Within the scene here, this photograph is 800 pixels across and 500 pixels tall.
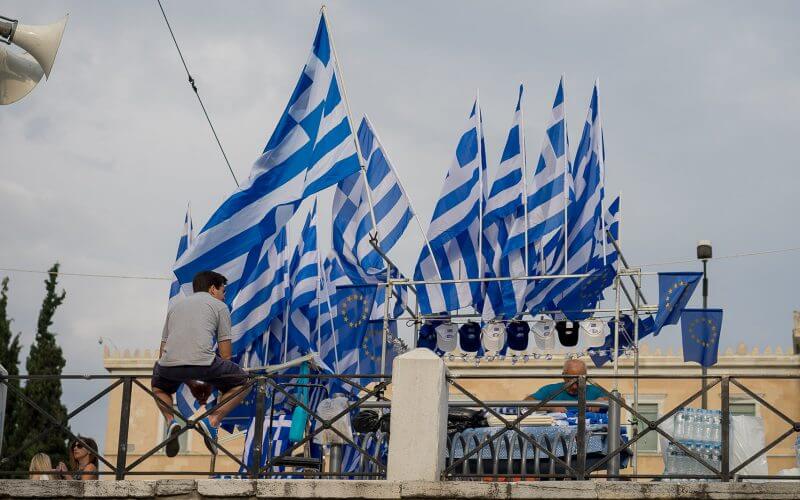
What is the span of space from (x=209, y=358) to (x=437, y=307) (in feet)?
23.0

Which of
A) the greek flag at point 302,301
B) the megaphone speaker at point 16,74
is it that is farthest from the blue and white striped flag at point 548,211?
the megaphone speaker at point 16,74

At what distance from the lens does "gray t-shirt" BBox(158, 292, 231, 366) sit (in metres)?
11.5

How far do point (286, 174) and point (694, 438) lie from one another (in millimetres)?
6410

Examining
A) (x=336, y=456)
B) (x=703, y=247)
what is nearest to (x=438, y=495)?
(x=336, y=456)

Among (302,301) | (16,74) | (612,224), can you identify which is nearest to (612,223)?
(612,224)

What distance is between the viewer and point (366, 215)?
732 inches

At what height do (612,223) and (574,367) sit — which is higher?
(612,223)

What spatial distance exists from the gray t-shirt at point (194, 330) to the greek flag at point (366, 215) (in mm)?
6859

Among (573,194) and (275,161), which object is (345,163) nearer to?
(275,161)

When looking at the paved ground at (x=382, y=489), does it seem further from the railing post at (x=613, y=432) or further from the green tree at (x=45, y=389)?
the green tree at (x=45, y=389)

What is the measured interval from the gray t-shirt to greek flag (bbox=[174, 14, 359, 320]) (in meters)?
4.27

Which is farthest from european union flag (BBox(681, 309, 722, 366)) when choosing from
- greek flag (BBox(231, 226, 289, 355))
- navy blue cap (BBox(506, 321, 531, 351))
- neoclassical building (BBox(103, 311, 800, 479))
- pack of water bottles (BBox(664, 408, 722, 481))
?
neoclassical building (BBox(103, 311, 800, 479))

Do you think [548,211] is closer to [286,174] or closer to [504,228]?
[504,228]

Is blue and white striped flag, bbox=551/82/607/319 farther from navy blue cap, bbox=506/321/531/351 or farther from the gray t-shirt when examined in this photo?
the gray t-shirt
